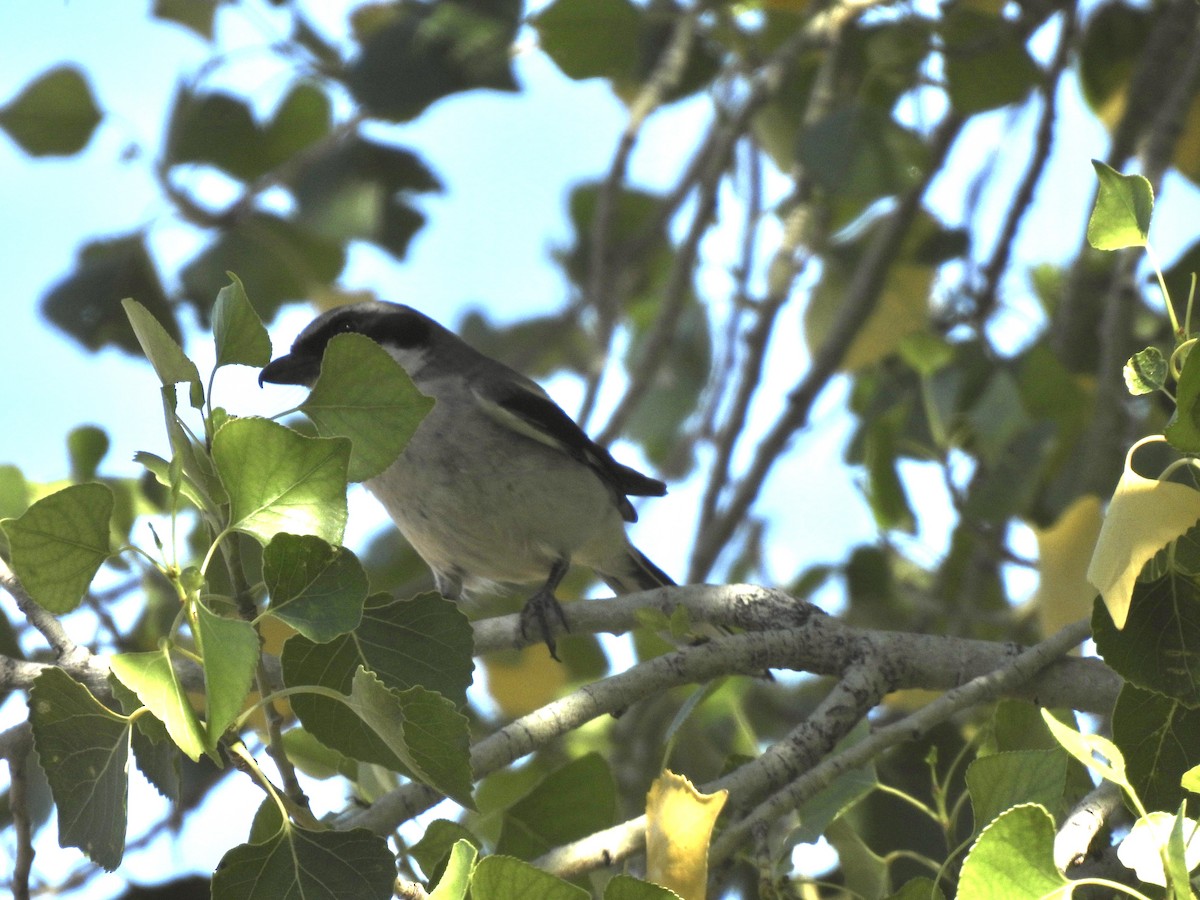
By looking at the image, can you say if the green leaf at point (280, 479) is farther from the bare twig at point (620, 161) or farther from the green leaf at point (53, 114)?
the green leaf at point (53, 114)

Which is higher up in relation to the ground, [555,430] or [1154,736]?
[1154,736]

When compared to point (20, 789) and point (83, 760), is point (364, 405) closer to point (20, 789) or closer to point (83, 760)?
point (83, 760)

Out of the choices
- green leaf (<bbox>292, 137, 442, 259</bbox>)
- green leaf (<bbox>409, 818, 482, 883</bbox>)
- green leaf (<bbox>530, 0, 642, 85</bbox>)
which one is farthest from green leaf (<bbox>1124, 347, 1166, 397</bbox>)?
green leaf (<bbox>292, 137, 442, 259</bbox>)

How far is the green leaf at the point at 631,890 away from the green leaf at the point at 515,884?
1.6 inches

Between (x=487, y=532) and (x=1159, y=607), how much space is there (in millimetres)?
2176

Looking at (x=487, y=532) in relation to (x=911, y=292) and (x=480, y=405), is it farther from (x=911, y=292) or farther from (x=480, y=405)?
(x=911, y=292)

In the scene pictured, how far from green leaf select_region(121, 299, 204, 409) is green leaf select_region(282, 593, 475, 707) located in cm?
36

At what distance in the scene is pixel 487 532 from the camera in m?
3.60

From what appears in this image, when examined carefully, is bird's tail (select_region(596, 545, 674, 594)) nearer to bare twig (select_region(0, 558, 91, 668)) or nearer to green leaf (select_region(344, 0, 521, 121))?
green leaf (select_region(344, 0, 521, 121))

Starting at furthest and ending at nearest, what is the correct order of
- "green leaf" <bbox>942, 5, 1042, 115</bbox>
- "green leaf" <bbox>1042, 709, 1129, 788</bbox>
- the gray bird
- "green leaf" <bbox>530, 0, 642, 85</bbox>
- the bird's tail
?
the bird's tail → "green leaf" <bbox>942, 5, 1042, 115</bbox> → "green leaf" <bbox>530, 0, 642, 85</bbox> → the gray bird → "green leaf" <bbox>1042, 709, 1129, 788</bbox>

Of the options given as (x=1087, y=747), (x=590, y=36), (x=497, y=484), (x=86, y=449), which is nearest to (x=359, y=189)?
(x=590, y=36)

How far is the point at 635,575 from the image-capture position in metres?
4.14

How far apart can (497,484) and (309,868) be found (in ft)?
6.87

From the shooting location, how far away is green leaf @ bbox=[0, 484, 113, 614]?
1472 millimetres
